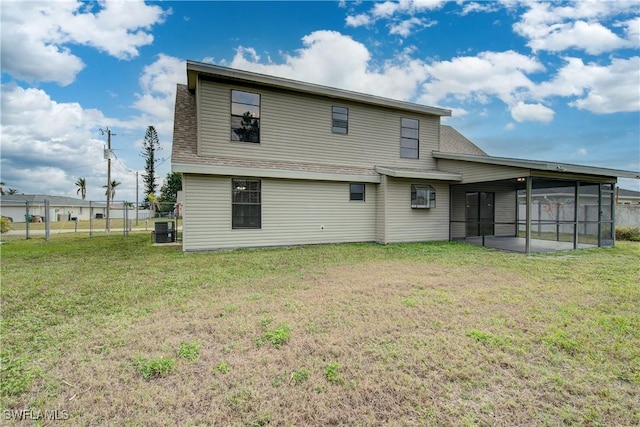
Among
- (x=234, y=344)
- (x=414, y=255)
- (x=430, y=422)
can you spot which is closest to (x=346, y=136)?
(x=414, y=255)

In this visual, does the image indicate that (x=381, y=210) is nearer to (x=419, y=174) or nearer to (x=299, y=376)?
(x=419, y=174)

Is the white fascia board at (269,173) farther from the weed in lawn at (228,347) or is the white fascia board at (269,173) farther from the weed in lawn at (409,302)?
the weed in lawn at (228,347)

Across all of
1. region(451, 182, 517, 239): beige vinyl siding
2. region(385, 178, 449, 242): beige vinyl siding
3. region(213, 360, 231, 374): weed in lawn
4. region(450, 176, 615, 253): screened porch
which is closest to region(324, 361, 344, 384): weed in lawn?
region(213, 360, 231, 374): weed in lawn

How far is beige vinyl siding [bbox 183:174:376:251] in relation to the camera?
8672mm

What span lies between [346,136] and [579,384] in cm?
967

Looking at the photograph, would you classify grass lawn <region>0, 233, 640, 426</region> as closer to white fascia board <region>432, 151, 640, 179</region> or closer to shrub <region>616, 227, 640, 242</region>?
white fascia board <region>432, 151, 640, 179</region>

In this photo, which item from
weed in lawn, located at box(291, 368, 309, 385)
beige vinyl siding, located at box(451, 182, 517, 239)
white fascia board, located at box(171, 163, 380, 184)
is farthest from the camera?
beige vinyl siding, located at box(451, 182, 517, 239)

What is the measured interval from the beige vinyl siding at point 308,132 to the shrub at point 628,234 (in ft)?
29.6

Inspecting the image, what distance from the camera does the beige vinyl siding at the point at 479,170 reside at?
29.7 feet

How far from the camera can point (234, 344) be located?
300 cm

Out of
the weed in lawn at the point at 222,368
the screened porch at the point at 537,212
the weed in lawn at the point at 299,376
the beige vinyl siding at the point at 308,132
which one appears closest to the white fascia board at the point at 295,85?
the beige vinyl siding at the point at 308,132

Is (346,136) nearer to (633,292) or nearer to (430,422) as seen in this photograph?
(633,292)

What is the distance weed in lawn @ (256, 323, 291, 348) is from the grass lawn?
33mm

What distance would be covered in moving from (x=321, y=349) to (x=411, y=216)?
906 centimetres
